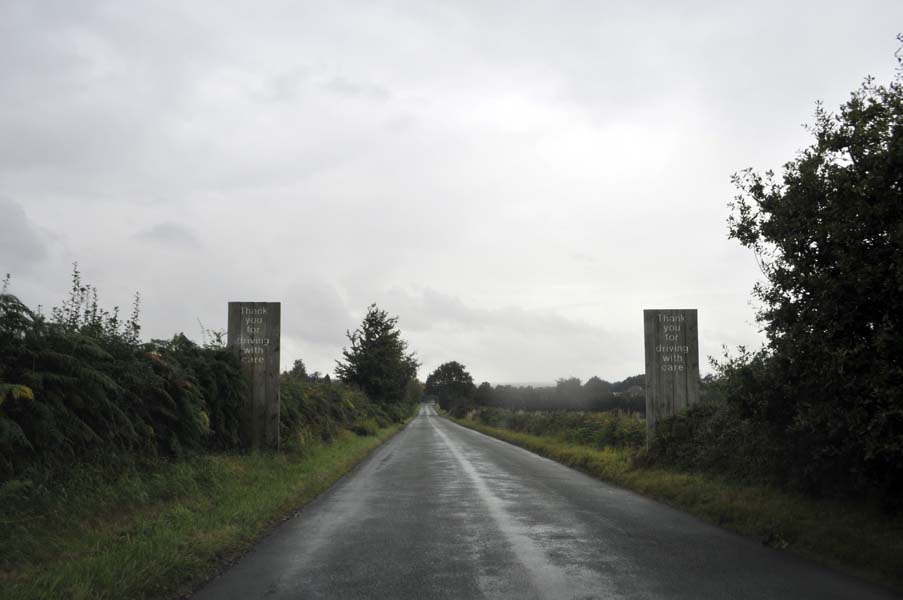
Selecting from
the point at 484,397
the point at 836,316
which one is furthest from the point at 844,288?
the point at 484,397

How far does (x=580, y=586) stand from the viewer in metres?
6.50

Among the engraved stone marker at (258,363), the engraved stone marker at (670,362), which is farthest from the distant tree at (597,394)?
the engraved stone marker at (258,363)

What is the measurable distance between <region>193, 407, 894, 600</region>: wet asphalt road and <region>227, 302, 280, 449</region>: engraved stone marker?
5.69 m

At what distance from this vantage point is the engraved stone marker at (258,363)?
18297 millimetres

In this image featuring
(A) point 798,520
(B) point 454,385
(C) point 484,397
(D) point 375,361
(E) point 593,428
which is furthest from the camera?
(B) point 454,385

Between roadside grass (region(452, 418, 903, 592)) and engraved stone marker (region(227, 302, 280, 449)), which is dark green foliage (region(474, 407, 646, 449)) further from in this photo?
engraved stone marker (region(227, 302, 280, 449))

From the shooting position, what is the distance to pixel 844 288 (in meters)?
7.76

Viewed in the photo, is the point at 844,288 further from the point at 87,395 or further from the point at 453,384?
the point at 453,384

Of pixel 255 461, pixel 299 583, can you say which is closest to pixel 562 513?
pixel 299 583

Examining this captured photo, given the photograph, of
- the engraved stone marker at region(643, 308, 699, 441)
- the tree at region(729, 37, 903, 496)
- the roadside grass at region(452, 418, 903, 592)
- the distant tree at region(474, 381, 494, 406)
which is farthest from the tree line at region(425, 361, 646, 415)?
the tree at region(729, 37, 903, 496)

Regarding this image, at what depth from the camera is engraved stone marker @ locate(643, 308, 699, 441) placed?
17812 mm

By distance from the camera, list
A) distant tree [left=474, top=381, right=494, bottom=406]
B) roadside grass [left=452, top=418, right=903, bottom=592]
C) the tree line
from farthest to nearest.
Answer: distant tree [left=474, top=381, right=494, bottom=406] < the tree line < roadside grass [left=452, top=418, right=903, bottom=592]

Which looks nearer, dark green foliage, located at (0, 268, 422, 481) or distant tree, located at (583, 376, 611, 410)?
dark green foliage, located at (0, 268, 422, 481)

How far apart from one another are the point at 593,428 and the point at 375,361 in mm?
25145
